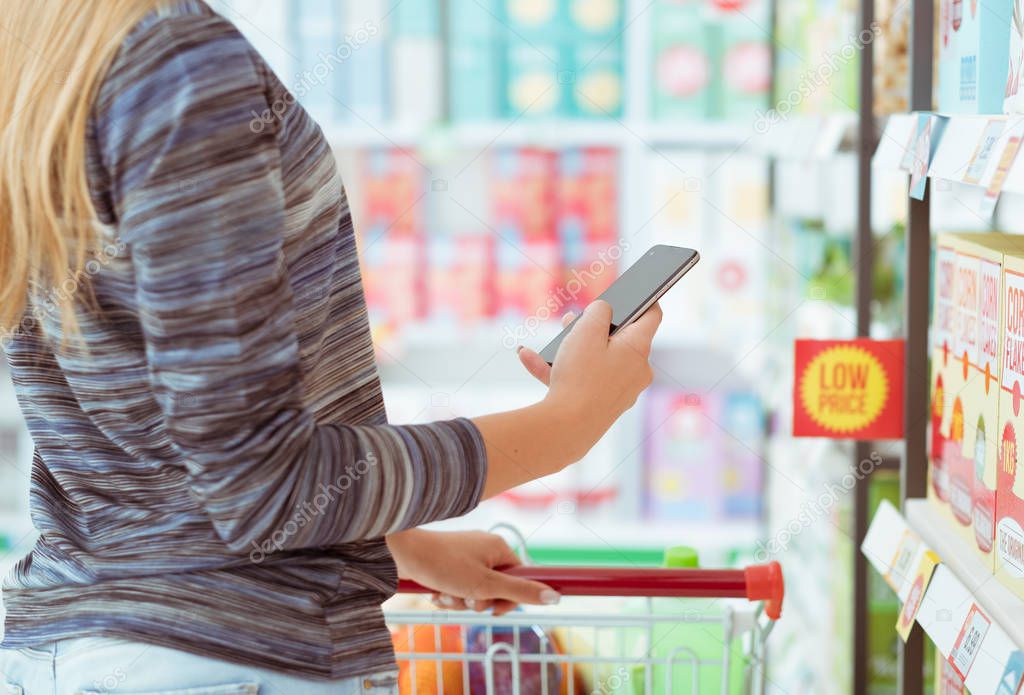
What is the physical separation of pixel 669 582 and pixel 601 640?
452 millimetres

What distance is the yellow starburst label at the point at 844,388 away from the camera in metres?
1.42

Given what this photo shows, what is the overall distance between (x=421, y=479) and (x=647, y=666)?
1.70ft

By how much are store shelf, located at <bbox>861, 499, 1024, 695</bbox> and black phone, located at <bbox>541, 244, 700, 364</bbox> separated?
400 mm

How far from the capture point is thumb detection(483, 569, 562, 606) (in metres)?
1.17

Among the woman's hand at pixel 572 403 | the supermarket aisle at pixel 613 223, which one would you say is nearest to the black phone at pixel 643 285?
the woman's hand at pixel 572 403

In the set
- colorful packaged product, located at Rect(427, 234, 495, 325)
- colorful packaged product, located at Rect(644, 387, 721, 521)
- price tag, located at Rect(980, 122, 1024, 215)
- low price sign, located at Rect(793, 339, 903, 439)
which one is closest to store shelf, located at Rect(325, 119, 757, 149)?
colorful packaged product, located at Rect(427, 234, 495, 325)

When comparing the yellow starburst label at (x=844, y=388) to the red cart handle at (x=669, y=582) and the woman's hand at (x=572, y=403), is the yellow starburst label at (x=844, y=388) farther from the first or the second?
the woman's hand at (x=572, y=403)

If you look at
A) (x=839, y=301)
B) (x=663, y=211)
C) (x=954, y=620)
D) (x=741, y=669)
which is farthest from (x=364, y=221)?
(x=954, y=620)

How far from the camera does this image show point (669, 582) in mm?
1164

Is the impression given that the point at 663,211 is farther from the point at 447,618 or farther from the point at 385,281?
the point at 447,618

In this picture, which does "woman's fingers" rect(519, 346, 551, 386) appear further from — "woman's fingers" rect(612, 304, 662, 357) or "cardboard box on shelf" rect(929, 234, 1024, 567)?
"cardboard box on shelf" rect(929, 234, 1024, 567)

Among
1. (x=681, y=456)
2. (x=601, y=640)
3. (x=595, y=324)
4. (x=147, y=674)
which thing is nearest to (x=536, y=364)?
(x=595, y=324)

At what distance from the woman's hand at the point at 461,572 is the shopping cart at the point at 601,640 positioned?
2cm

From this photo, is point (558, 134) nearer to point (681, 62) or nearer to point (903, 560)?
point (681, 62)
